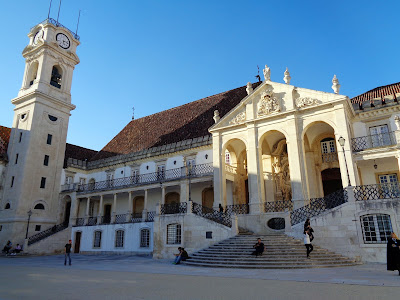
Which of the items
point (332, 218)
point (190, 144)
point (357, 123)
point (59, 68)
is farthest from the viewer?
point (59, 68)

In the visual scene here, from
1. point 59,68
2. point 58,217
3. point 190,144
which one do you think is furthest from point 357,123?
point 59,68

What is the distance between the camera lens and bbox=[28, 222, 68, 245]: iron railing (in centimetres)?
2548

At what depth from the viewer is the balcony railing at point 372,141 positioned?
1797cm

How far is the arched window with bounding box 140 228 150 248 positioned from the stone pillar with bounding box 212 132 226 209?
6181 mm

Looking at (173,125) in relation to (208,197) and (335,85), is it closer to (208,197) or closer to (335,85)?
(208,197)

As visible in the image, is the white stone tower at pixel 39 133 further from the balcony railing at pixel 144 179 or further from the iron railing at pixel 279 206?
the iron railing at pixel 279 206

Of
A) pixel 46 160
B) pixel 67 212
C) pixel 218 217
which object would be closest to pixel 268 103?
pixel 218 217

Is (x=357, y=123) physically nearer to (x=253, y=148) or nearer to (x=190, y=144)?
(x=253, y=148)

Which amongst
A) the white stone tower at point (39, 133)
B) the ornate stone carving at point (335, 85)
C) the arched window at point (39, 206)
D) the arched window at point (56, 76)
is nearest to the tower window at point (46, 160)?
the white stone tower at point (39, 133)

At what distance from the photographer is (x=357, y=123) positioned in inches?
765

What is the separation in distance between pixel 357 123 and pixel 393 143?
2.54 meters

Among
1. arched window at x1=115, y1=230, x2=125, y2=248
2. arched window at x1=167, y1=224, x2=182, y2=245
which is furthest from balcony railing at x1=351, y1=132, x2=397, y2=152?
arched window at x1=115, y1=230, x2=125, y2=248

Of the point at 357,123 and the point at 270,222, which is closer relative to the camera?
the point at 270,222

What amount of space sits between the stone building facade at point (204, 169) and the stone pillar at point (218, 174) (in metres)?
0.08
